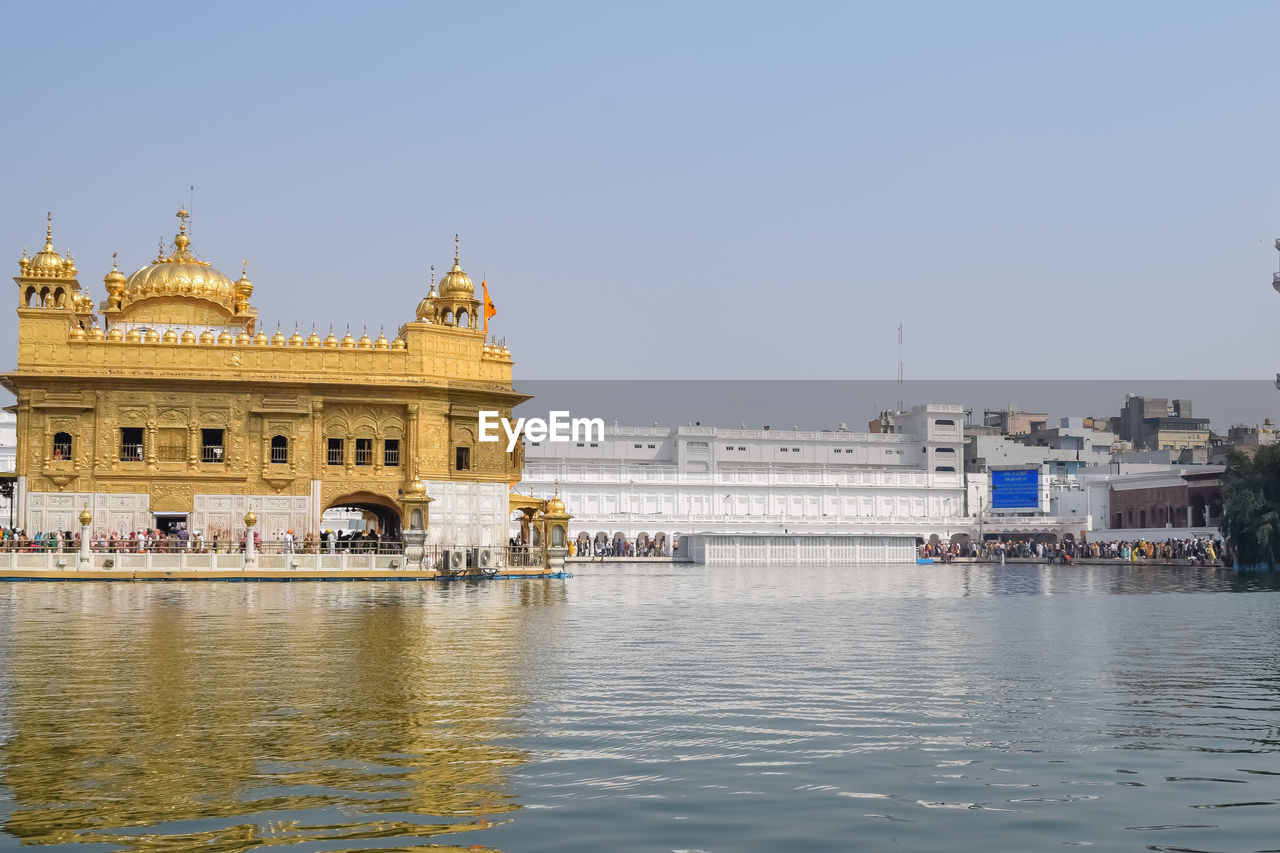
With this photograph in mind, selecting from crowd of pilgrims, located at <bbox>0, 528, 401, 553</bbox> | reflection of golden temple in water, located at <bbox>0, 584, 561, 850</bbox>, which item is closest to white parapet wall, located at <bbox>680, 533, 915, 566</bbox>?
crowd of pilgrims, located at <bbox>0, 528, 401, 553</bbox>

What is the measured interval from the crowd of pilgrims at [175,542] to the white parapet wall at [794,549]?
38.1 meters

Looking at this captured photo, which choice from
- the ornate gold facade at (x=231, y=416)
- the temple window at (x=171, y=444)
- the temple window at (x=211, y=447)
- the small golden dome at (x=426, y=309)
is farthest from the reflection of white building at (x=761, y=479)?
the temple window at (x=171, y=444)

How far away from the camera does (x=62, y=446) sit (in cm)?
4522

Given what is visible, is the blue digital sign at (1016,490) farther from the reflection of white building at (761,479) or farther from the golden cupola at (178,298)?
the golden cupola at (178,298)

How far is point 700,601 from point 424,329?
17654 mm

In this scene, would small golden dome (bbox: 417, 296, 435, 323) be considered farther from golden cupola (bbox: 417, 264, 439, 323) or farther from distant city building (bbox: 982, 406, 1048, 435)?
distant city building (bbox: 982, 406, 1048, 435)

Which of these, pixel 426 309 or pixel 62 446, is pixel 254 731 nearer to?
pixel 62 446

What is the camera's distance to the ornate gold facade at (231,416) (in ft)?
148

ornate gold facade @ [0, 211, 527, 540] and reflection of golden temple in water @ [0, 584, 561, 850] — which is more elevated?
ornate gold facade @ [0, 211, 527, 540]

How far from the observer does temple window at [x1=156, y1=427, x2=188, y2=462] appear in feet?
150

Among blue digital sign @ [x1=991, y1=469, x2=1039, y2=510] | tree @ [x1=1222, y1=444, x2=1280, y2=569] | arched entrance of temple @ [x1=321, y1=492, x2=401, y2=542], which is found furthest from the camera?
blue digital sign @ [x1=991, y1=469, x2=1039, y2=510]

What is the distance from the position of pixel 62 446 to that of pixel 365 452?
9.47 m

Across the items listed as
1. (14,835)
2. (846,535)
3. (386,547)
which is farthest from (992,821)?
(846,535)

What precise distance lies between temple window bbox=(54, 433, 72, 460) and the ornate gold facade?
0.04 metres
